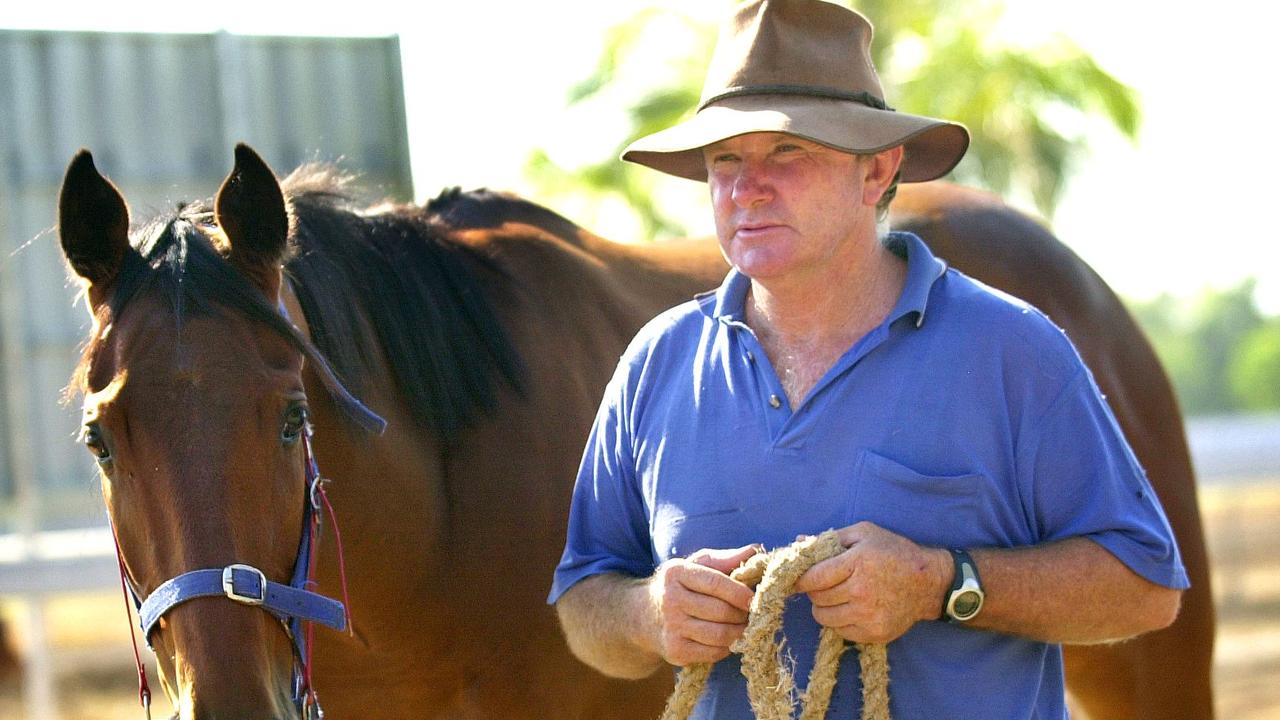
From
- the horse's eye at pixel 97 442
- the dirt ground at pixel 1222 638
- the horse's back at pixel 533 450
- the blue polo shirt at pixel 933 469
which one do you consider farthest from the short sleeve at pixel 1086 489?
the dirt ground at pixel 1222 638

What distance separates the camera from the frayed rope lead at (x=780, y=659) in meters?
2.14

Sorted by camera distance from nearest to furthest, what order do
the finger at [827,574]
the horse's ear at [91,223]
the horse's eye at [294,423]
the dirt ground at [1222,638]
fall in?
the finger at [827,574], the horse's eye at [294,423], the horse's ear at [91,223], the dirt ground at [1222,638]

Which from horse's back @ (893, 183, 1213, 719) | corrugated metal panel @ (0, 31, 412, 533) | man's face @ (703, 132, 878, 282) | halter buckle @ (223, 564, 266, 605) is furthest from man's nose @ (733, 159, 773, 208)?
corrugated metal panel @ (0, 31, 412, 533)

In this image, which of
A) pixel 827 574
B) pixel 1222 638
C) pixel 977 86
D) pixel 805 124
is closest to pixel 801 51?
pixel 805 124

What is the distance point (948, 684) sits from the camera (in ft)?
7.26

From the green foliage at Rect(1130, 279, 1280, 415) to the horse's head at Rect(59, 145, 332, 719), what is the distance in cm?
2709

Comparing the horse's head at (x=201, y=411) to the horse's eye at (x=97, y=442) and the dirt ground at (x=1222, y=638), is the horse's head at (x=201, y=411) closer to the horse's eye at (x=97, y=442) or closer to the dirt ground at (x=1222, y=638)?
the horse's eye at (x=97, y=442)

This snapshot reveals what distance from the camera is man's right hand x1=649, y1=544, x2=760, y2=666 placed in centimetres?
221

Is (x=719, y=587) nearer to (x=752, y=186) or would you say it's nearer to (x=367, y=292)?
(x=752, y=186)

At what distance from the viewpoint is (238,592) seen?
2.26 metres

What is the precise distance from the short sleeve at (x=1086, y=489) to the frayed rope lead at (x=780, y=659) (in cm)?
38

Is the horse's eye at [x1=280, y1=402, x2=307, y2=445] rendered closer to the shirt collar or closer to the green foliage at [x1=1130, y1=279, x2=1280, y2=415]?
the shirt collar

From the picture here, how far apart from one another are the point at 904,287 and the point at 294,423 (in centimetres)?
112

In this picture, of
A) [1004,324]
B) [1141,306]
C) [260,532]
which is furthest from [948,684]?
[1141,306]
